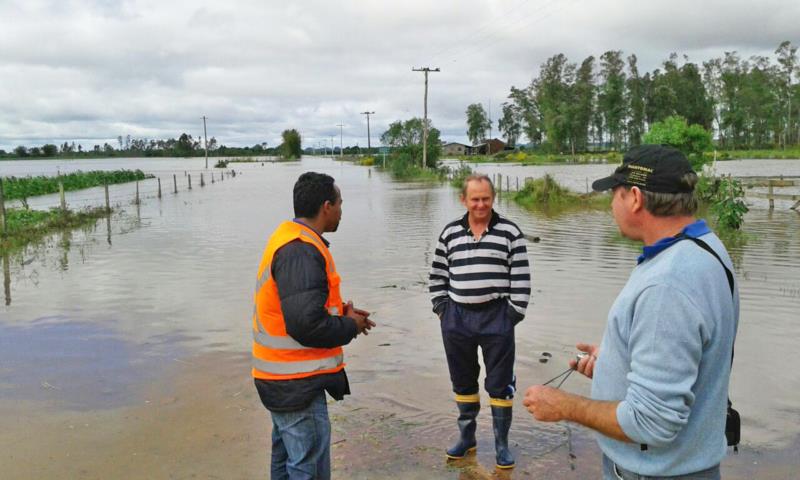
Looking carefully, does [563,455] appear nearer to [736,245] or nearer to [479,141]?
[736,245]

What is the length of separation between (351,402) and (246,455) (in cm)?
121

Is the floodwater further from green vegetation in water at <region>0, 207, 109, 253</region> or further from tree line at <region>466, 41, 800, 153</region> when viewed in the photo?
tree line at <region>466, 41, 800, 153</region>

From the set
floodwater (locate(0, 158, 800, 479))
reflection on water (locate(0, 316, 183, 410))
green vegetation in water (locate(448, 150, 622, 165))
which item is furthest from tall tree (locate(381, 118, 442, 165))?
reflection on water (locate(0, 316, 183, 410))

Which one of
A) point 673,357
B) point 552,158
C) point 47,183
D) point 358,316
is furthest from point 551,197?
point 552,158

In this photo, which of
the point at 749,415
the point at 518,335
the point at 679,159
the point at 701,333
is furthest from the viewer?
the point at 518,335

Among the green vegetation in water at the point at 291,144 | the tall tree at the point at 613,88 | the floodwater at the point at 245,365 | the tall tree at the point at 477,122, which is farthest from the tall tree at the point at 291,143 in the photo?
the floodwater at the point at 245,365

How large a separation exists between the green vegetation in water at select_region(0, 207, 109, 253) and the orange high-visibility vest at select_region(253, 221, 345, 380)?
49.1ft

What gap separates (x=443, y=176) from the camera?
4853 cm

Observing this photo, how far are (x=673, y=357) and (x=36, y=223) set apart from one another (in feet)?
73.1

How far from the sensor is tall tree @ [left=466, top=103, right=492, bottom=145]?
13100cm

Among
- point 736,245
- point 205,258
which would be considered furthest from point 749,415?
point 205,258

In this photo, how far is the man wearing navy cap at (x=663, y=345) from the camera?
182cm

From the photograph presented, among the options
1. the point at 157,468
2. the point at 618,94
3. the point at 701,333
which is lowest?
the point at 157,468

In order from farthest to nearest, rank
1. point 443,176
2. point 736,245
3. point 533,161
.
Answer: point 533,161
point 443,176
point 736,245
